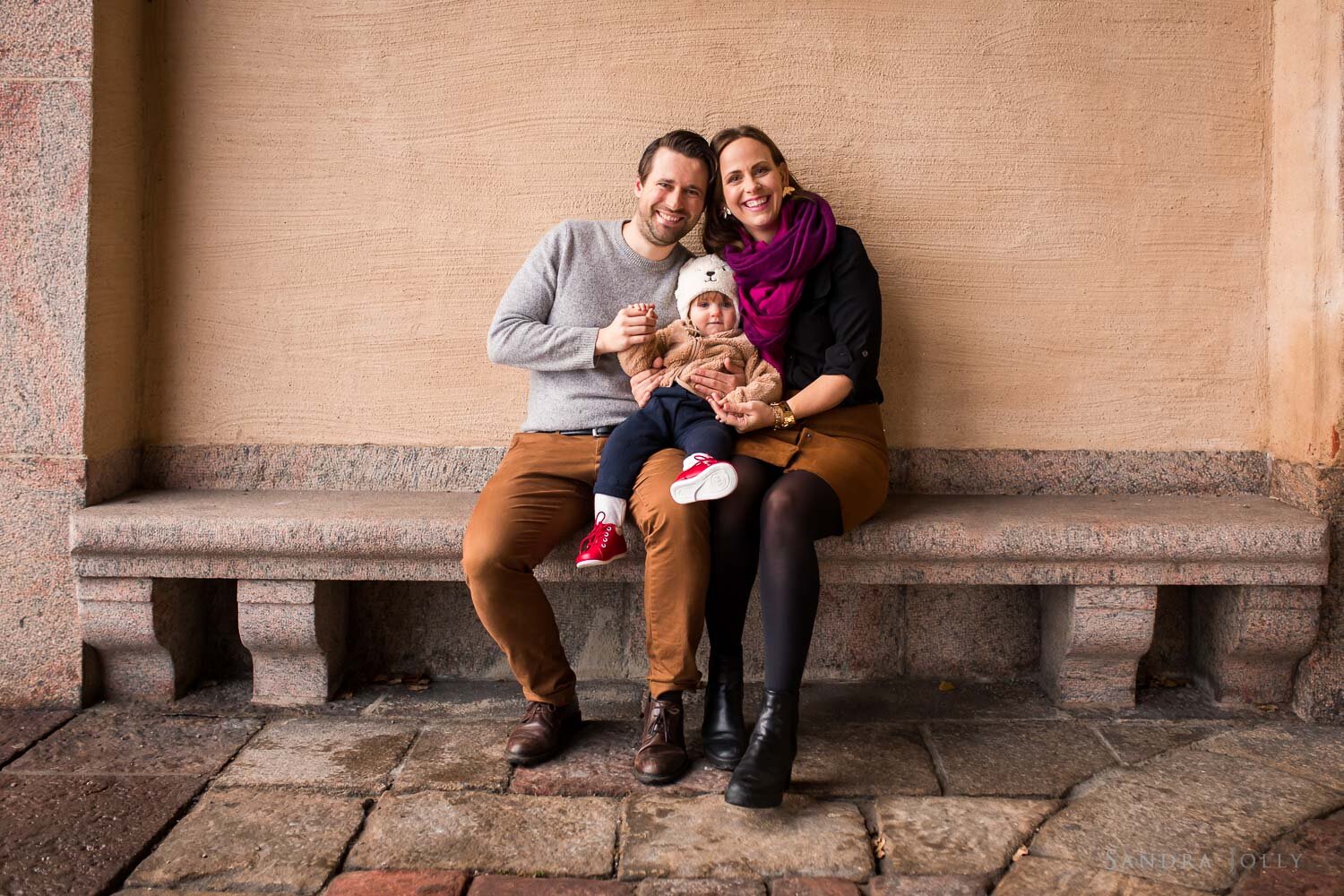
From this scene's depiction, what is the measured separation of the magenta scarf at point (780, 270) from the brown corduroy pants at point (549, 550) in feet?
1.49

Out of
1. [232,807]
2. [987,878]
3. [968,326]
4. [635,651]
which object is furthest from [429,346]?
Result: [987,878]

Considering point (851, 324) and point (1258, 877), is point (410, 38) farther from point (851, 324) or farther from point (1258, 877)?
point (1258, 877)

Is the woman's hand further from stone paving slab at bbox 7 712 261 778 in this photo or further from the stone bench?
stone paving slab at bbox 7 712 261 778

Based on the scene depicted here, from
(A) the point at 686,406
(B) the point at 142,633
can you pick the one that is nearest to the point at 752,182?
(A) the point at 686,406

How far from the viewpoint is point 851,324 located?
2934mm

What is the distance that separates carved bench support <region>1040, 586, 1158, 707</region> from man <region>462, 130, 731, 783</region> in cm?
120

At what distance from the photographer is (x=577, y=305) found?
3125 mm

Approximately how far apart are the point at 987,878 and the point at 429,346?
2347 mm

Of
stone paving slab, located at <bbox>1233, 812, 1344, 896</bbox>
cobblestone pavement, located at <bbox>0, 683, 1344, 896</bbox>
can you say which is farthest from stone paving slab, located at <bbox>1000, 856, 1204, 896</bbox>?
stone paving slab, located at <bbox>1233, 812, 1344, 896</bbox>

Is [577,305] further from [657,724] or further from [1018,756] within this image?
[1018,756]

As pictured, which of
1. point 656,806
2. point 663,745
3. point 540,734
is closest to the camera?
point 656,806

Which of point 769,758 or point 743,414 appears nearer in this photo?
point 769,758

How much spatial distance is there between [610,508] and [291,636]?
1.12 meters

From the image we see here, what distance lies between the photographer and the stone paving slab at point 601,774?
2545 millimetres
